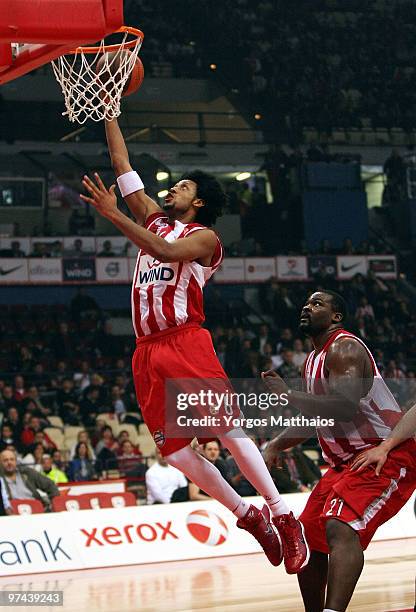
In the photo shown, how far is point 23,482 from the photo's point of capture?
34.6 ft

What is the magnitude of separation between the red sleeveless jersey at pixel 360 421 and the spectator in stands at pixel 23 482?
6.10 m

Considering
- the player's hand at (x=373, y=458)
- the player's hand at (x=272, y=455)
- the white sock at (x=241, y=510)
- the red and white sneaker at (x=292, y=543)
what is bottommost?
the red and white sneaker at (x=292, y=543)

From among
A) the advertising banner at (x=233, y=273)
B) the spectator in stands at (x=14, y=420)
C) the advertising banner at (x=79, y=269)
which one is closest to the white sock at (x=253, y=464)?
the spectator in stands at (x=14, y=420)

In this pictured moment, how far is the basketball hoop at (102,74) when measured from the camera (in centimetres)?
541

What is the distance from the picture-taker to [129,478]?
40.1 feet

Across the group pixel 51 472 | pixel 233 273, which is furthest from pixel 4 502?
pixel 233 273

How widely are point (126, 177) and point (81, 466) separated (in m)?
7.20

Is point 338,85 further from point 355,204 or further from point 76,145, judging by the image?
point 76,145

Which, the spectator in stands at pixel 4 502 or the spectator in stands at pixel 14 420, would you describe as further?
the spectator in stands at pixel 14 420

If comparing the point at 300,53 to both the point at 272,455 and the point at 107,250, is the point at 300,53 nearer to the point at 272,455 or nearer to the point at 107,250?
the point at 107,250

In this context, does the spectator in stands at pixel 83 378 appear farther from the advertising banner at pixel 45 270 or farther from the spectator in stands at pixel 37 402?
the advertising banner at pixel 45 270

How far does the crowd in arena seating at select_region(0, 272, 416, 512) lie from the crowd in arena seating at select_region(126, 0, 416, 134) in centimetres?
486

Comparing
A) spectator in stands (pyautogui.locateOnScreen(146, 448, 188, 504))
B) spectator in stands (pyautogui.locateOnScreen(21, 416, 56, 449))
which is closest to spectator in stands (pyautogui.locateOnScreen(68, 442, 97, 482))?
spectator in stands (pyautogui.locateOnScreen(21, 416, 56, 449))

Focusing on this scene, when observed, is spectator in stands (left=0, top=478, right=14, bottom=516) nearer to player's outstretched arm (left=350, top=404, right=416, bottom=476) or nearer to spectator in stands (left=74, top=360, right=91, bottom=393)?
spectator in stands (left=74, top=360, right=91, bottom=393)
